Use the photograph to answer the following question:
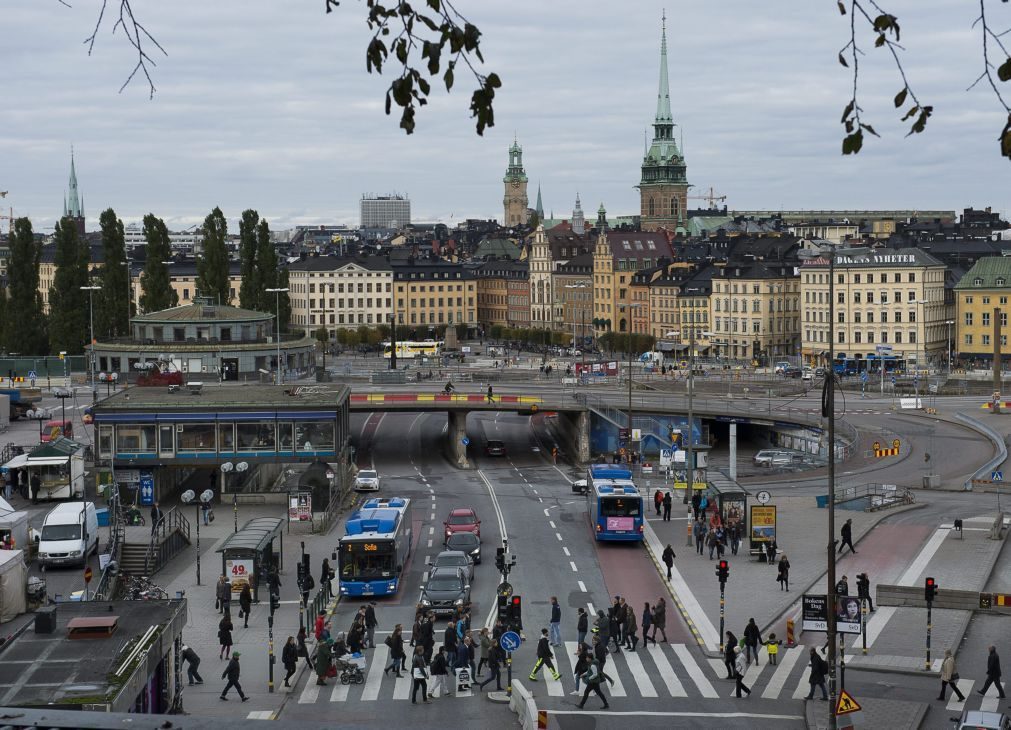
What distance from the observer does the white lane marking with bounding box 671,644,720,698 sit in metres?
30.7

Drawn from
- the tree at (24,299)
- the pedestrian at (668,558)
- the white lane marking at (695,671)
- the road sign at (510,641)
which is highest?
the tree at (24,299)

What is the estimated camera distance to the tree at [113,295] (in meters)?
109

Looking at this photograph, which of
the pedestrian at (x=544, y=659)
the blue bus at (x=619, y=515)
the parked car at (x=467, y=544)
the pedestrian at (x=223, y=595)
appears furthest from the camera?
the blue bus at (x=619, y=515)

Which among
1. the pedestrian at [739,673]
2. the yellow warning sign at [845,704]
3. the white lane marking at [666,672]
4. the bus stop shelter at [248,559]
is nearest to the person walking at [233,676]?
the white lane marking at [666,672]

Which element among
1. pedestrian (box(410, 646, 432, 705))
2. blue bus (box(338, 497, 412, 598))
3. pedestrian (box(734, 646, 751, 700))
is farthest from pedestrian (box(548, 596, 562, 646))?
blue bus (box(338, 497, 412, 598))

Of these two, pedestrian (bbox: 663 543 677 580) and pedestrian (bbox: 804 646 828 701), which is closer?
pedestrian (bbox: 804 646 828 701)

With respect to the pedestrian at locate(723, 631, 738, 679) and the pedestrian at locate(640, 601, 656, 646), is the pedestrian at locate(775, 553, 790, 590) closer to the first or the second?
the pedestrian at locate(640, 601, 656, 646)

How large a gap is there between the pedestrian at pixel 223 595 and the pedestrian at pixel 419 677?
820cm

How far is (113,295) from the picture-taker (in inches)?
4313

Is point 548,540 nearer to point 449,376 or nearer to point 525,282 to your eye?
point 449,376

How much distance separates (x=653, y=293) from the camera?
557 ft

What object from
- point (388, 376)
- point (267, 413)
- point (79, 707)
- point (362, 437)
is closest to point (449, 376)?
point (388, 376)

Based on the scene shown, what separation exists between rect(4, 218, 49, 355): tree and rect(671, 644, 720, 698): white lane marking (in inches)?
3226

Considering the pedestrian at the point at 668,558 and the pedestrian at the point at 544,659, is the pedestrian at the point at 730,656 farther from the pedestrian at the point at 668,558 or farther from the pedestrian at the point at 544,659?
the pedestrian at the point at 668,558
